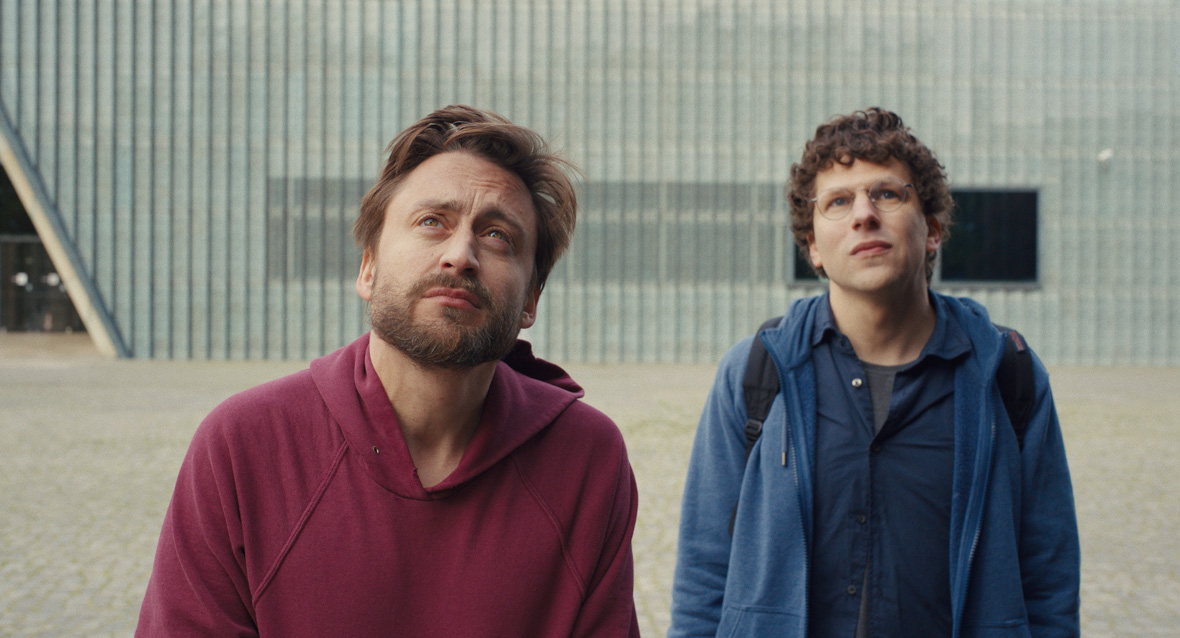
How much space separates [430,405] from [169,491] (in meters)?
8.05

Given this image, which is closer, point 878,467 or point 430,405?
point 430,405

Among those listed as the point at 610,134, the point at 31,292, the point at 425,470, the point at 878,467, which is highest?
the point at 610,134

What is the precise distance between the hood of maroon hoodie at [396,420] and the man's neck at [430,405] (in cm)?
3

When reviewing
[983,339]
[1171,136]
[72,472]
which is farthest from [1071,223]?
[983,339]

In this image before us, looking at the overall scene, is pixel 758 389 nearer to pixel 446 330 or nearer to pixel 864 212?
pixel 864 212

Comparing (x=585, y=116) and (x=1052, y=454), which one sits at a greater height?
(x=585, y=116)

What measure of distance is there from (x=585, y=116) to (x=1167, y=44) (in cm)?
1717

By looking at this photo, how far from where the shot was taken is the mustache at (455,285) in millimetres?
1819

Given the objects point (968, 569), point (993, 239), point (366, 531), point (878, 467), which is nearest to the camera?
point (366, 531)

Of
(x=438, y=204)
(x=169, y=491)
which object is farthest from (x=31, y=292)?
(x=438, y=204)

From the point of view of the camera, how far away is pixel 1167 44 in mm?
29141

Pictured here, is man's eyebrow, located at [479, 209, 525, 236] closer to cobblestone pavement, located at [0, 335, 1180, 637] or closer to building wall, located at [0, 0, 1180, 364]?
cobblestone pavement, located at [0, 335, 1180, 637]

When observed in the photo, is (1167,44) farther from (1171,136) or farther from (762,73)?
(762,73)

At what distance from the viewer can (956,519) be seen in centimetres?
240
